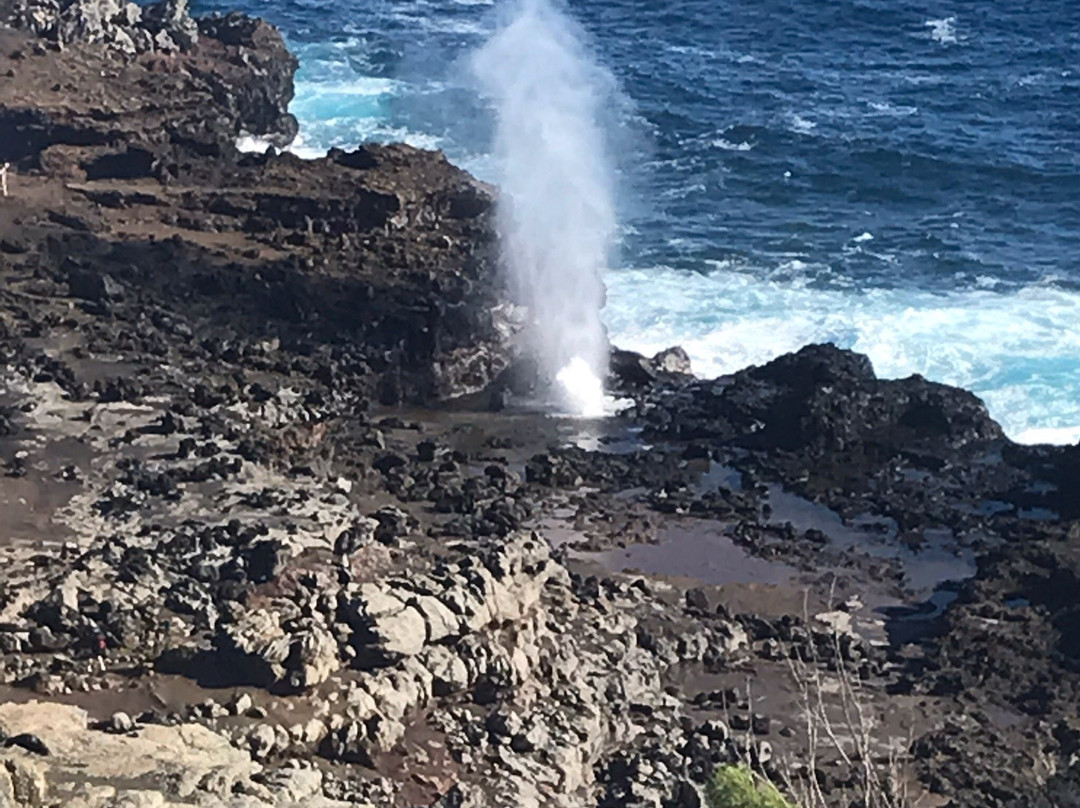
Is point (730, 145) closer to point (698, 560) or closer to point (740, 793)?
point (698, 560)

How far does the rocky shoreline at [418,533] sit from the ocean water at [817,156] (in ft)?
28.7

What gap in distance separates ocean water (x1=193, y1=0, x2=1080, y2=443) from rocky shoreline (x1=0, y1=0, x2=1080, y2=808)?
28.7 ft

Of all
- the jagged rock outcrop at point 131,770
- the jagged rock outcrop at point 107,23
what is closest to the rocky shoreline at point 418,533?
the jagged rock outcrop at point 131,770

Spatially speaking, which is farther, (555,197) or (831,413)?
(555,197)

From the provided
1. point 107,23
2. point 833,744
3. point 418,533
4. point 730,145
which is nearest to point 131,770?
point 833,744

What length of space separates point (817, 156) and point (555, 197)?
20718 mm

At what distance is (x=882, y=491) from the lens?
54750 millimetres

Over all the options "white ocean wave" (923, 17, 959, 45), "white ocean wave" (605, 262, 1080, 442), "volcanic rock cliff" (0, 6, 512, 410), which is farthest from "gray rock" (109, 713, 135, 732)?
"white ocean wave" (923, 17, 959, 45)

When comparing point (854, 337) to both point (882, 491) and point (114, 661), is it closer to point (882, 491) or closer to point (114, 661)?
point (882, 491)

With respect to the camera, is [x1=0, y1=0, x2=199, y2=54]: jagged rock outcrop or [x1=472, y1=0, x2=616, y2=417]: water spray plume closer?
[x1=472, y1=0, x2=616, y2=417]: water spray plume

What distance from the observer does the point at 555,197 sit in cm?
7031

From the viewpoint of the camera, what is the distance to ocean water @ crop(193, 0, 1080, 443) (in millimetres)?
69875

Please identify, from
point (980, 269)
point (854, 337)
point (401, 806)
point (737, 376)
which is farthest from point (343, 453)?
point (980, 269)

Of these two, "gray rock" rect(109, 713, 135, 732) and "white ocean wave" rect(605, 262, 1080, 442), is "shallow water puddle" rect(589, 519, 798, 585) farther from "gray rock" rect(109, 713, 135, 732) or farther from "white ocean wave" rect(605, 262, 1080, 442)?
"gray rock" rect(109, 713, 135, 732)
